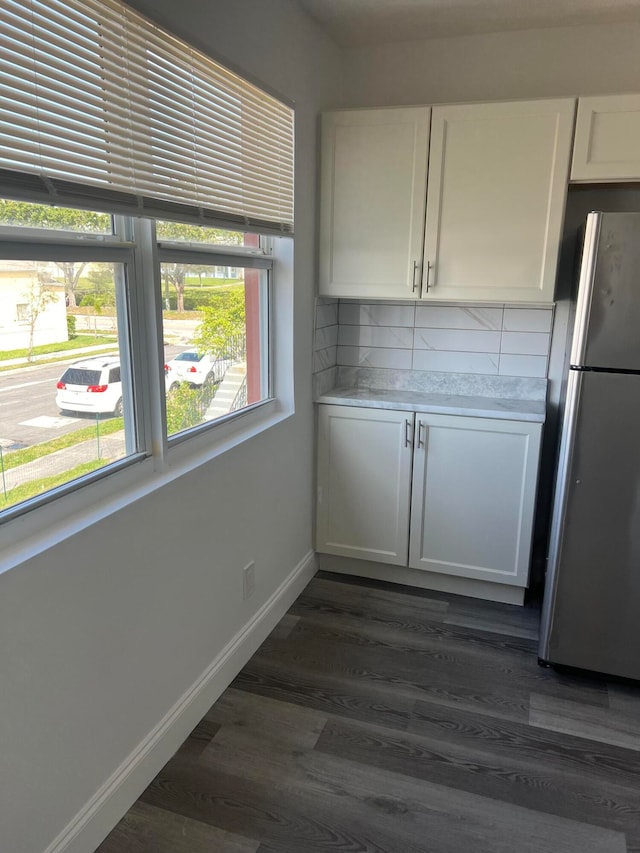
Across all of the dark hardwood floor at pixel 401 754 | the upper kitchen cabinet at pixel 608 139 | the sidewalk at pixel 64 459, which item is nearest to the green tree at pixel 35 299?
the sidewalk at pixel 64 459

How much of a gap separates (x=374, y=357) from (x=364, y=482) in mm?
666

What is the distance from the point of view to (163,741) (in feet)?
6.30

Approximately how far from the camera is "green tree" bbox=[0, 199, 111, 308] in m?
1.34

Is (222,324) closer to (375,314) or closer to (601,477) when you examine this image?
(375,314)

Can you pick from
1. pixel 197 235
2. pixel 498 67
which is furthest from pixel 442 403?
pixel 498 67

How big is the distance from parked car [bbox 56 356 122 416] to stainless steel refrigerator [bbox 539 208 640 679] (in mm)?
1514

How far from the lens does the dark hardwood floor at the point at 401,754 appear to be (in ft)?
5.66

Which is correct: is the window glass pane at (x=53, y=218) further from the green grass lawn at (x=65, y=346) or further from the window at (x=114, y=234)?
the green grass lawn at (x=65, y=346)

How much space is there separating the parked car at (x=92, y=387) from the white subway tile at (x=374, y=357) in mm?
1677

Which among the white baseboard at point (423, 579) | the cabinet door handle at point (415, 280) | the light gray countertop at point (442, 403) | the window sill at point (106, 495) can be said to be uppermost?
the cabinet door handle at point (415, 280)

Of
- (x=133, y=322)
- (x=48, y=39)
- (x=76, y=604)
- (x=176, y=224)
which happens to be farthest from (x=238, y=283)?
(x=76, y=604)

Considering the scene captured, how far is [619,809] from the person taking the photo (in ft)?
5.96

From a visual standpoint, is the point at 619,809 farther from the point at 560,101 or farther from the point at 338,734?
the point at 560,101

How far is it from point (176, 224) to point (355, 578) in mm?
1964
